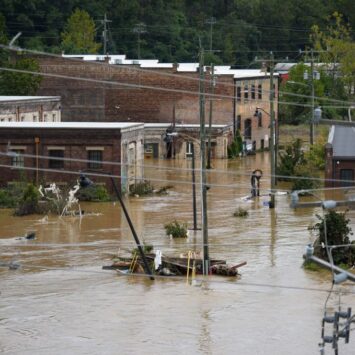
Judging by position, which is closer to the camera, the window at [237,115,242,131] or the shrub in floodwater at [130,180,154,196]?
the shrub in floodwater at [130,180,154,196]

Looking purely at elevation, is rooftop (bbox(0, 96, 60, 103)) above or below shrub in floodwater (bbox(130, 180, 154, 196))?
above

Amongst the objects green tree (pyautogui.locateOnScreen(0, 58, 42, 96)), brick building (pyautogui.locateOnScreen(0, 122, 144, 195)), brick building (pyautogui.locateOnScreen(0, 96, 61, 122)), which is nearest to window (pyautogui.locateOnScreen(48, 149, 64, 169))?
brick building (pyautogui.locateOnScreen(0, 122, 144, 195))

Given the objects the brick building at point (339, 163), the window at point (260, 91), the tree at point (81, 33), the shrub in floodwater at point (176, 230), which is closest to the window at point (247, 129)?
the window at point (260, 91)

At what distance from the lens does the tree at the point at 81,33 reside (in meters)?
95.7

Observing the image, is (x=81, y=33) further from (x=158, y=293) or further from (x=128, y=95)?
(x=158, y=293)

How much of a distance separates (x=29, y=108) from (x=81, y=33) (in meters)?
32.8

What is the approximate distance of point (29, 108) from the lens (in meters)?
64.3

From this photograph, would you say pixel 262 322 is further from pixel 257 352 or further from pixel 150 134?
pixel 150 134

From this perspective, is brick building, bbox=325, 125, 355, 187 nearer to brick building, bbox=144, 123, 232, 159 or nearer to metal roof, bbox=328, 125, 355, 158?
metal roof, bbox=328, 125, 355, 158

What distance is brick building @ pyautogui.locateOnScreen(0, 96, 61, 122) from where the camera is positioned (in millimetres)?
61875

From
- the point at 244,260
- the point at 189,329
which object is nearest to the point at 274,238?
the point at 244,260

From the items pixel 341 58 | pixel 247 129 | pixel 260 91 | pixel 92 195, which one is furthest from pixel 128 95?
pixel 92 195

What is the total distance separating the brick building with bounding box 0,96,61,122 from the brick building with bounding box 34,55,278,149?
224 centimetres

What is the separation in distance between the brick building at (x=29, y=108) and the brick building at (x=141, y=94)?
7.35ft
